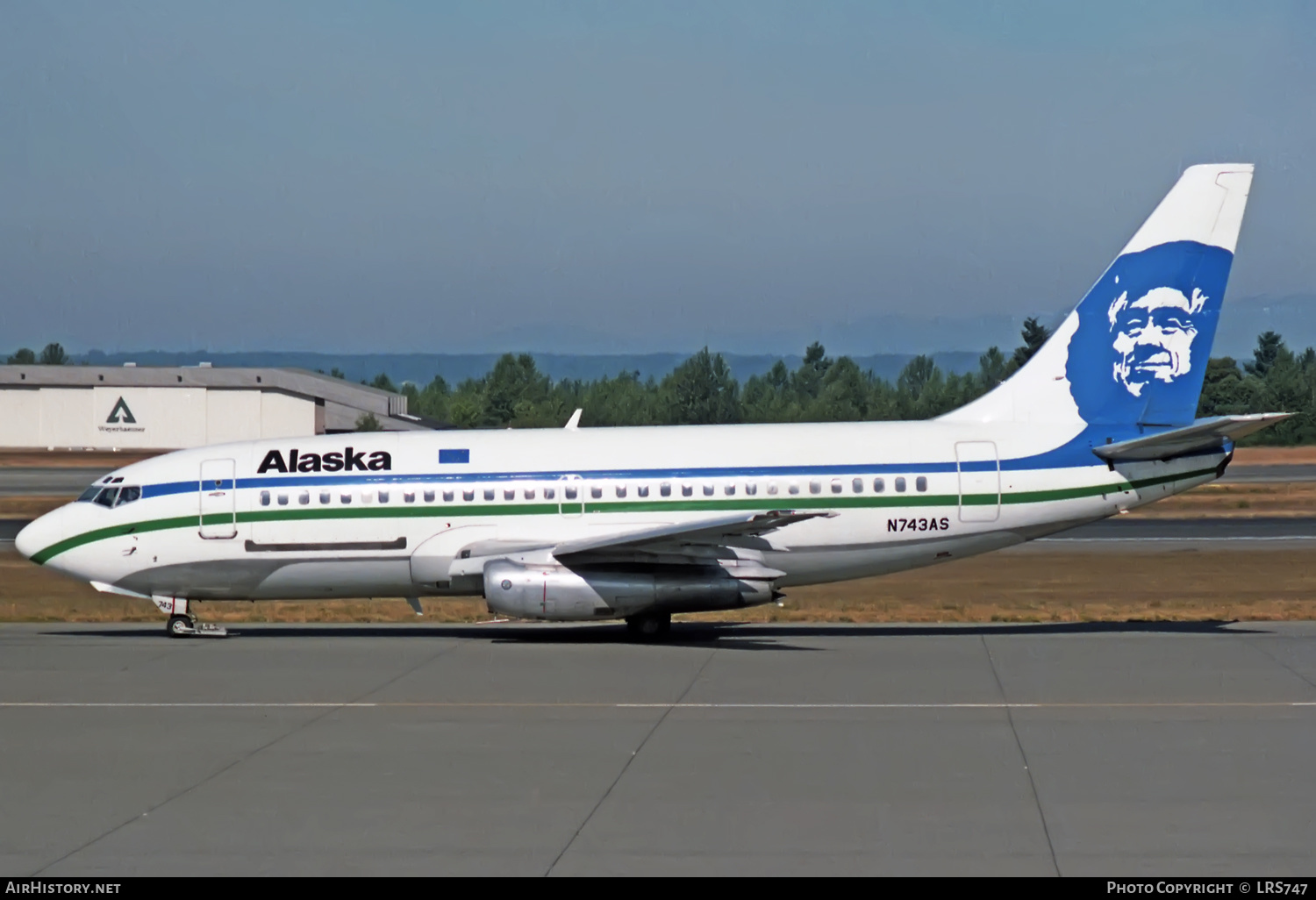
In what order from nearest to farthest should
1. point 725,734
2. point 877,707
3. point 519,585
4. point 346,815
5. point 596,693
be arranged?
point 346,815 → point 725,734 → point 877,707 → point 596,693 → point 519,585

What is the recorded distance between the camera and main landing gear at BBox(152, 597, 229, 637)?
25828 millimetres

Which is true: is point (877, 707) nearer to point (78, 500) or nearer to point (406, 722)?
point (406, 722)

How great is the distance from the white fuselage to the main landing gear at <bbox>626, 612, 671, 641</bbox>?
1.52 metres

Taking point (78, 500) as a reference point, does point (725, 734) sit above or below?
below

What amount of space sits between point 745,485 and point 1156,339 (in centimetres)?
735

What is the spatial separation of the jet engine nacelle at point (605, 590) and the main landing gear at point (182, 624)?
5091mm

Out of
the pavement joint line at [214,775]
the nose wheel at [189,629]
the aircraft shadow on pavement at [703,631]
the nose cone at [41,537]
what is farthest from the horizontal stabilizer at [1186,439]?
the nose cone at [41,537]

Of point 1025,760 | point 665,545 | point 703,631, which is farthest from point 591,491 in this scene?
point 1025,760

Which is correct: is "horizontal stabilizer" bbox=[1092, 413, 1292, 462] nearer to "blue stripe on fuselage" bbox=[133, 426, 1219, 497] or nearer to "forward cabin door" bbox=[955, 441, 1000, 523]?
"blue stripe on fuselage" bbox=[133, 426, 1219, 497]

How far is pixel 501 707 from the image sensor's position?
18.1 meters

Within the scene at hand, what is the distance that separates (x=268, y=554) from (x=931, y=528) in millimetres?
10979

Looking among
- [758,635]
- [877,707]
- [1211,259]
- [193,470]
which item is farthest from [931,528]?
[193,470]

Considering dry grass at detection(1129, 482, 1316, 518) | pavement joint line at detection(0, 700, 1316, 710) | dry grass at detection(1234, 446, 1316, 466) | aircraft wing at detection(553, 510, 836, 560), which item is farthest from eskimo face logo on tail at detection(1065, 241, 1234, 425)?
dry grass at detection(1234, 446, 1316, 466)

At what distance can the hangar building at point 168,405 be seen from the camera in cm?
10825
